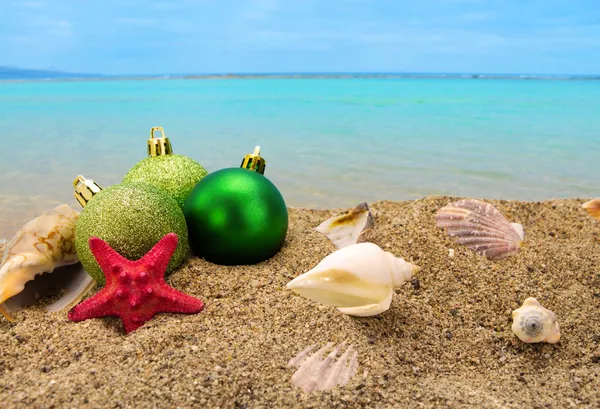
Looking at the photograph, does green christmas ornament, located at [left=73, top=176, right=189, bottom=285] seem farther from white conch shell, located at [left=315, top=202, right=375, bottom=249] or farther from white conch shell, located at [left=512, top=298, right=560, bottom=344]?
white conch shell, located at [left=512, top=298, right=560, bottom=344]

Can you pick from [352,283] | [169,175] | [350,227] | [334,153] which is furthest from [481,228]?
[334,153]

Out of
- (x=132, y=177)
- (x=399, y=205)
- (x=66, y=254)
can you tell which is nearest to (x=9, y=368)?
(x=66, y=254)

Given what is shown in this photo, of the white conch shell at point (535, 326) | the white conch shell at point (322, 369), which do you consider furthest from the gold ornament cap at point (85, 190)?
the white conch shell at point (535, 326)

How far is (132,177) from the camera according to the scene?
352 cm

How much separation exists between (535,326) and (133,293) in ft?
6.52

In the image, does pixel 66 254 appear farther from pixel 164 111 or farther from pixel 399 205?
pixel 164 111

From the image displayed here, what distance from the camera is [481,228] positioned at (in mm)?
3578

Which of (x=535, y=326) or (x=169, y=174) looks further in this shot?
(x=169, y=174)

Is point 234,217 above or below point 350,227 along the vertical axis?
above

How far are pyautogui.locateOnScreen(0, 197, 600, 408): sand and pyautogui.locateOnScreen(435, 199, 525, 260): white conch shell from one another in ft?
0.24

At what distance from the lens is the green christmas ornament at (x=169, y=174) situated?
3.48 meters

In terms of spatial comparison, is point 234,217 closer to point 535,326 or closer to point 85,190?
point 85,190

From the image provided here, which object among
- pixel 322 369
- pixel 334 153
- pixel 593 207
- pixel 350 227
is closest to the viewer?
pixel 322 369

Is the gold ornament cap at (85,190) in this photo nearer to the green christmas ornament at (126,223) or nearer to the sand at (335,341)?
the green christmas ornament at (126,223)
